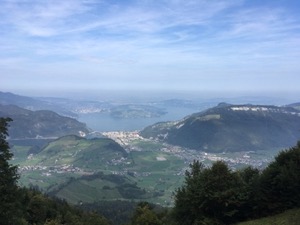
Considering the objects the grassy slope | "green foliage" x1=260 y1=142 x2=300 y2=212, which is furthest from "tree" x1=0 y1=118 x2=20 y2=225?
"green foliage" x1=260 y1=142 x2=300 y2=212

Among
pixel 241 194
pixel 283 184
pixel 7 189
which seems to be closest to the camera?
pixel 7 189

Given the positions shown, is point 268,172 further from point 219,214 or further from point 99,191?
point 99,191

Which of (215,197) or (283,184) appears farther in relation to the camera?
(215,197)

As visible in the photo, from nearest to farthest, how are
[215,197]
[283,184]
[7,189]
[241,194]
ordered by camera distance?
[7,189] < [283,184] < [215,197] < [241,194]

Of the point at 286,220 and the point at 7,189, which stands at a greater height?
the point at 7,189

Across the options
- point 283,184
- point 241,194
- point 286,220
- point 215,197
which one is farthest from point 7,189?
point 283,184

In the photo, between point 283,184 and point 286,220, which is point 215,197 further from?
point 286,220

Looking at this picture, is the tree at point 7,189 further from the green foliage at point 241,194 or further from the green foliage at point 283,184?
the green foliage at point 283,184

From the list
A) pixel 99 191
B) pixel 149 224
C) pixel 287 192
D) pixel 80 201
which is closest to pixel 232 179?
pixel 287 192
